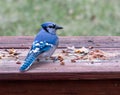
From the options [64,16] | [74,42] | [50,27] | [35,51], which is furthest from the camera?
[64,16]

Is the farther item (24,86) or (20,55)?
(20,55)

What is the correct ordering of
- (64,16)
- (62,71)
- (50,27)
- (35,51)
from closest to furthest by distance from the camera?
1. (62,71)
2. (35,51)
3. (50,27)
4. (64,16)

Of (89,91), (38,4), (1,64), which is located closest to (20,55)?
(1,64)

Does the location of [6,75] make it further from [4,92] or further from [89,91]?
[89,91]

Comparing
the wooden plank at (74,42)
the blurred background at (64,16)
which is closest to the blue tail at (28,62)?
the wooden plank at (74,42)

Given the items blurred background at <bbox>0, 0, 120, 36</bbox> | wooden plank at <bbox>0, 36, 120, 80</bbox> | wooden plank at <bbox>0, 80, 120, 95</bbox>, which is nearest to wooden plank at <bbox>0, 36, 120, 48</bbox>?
wooden plank at <bbox>0, 36, 120, 80</bbox>

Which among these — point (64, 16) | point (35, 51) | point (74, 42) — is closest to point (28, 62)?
point (35, 51)

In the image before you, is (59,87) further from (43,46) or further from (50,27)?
(50,27)

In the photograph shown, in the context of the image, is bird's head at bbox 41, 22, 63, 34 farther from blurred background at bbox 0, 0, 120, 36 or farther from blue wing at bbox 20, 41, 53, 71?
blurred background at bbox 0, 0, 120, 36
